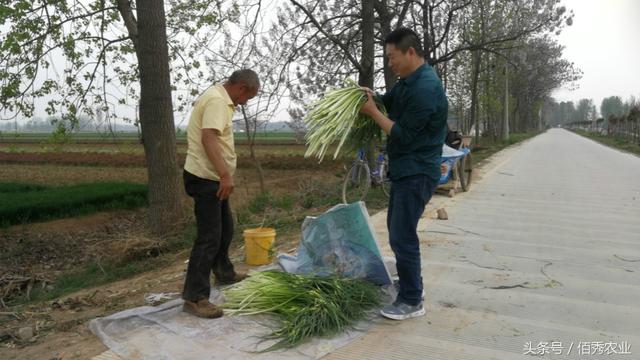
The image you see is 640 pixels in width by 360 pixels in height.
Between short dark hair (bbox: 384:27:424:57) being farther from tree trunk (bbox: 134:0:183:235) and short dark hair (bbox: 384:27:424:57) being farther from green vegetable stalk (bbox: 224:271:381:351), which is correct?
tree trunk (bbox: 134:0:183:235)

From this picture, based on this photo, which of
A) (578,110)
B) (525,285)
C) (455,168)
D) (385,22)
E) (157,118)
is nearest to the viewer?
(525,285)

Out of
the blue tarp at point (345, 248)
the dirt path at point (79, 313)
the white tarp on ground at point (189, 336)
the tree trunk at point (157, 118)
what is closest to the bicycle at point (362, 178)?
the dirt path at point (79, 313)

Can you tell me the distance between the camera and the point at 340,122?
411cm

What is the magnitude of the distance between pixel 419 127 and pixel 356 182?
5.78 metres

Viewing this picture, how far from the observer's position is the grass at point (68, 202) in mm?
10180

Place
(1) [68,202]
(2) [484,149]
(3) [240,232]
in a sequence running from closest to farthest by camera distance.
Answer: (3) [240,232] → (1) [68,202] → (2) [484,149]

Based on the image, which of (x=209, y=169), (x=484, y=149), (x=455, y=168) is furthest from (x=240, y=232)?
(x=484, y=149)

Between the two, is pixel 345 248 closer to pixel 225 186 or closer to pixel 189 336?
pixel 225 186

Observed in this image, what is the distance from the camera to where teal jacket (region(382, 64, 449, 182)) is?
3426mm

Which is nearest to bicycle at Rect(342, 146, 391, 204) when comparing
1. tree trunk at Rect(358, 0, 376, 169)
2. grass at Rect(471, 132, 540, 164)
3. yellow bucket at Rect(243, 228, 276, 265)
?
tree trunk at Rect(358, 0, 376, 169)

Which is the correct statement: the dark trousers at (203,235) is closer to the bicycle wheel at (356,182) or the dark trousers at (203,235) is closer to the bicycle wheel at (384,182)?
the bicycle wheel at (356,182)

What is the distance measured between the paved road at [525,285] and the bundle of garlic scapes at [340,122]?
4.83 feet

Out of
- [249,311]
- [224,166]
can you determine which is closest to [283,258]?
[249,311]

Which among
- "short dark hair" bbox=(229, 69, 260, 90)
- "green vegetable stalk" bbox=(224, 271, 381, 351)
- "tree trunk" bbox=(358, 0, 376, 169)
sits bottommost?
"green vegetable stalk" bbox=(224, 271, 381, 351)
